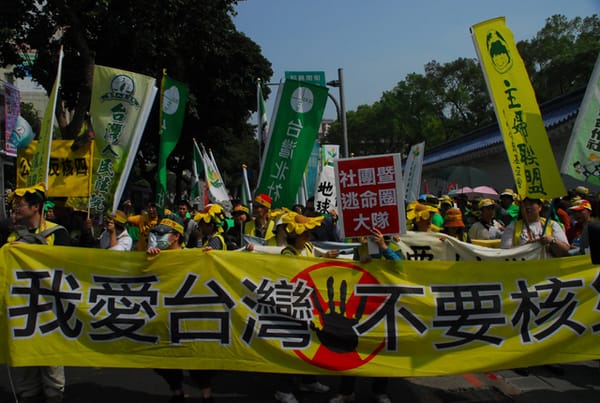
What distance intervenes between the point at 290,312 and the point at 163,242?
4.12 feet

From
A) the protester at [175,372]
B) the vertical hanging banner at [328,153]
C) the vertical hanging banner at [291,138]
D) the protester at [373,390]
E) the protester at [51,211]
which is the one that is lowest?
the protester at [373,390]

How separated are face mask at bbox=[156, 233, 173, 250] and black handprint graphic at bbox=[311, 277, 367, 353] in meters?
1.33

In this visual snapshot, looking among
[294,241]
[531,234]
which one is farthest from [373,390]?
[531,234]

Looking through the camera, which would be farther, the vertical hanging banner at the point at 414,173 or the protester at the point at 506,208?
the vertical hanging banner at the point at 414,173

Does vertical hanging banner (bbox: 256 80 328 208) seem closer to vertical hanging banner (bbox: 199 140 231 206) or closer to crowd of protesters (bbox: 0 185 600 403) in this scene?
crowd of protesters (bbox: 0 185 600 403)

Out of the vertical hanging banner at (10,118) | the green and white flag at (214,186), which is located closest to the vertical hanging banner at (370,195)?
the green and white flag at (214,186)

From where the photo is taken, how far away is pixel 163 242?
4602mm

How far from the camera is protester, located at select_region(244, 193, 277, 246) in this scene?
21.1 feet

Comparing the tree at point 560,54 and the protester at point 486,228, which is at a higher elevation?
the tree at point 560,54

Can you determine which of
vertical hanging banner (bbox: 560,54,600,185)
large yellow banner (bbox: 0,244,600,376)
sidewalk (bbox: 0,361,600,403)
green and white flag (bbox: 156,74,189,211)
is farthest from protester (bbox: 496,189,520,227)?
green and white flag (bbox: 156,74,189,211)

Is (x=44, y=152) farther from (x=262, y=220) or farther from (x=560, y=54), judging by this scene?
(x=560, y=54)

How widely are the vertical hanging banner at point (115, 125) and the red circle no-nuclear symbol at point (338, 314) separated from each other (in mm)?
2716

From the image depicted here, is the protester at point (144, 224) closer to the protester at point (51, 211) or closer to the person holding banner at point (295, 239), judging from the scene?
the protester at point (51, 211)

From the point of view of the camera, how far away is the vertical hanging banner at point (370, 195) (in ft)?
13.6
